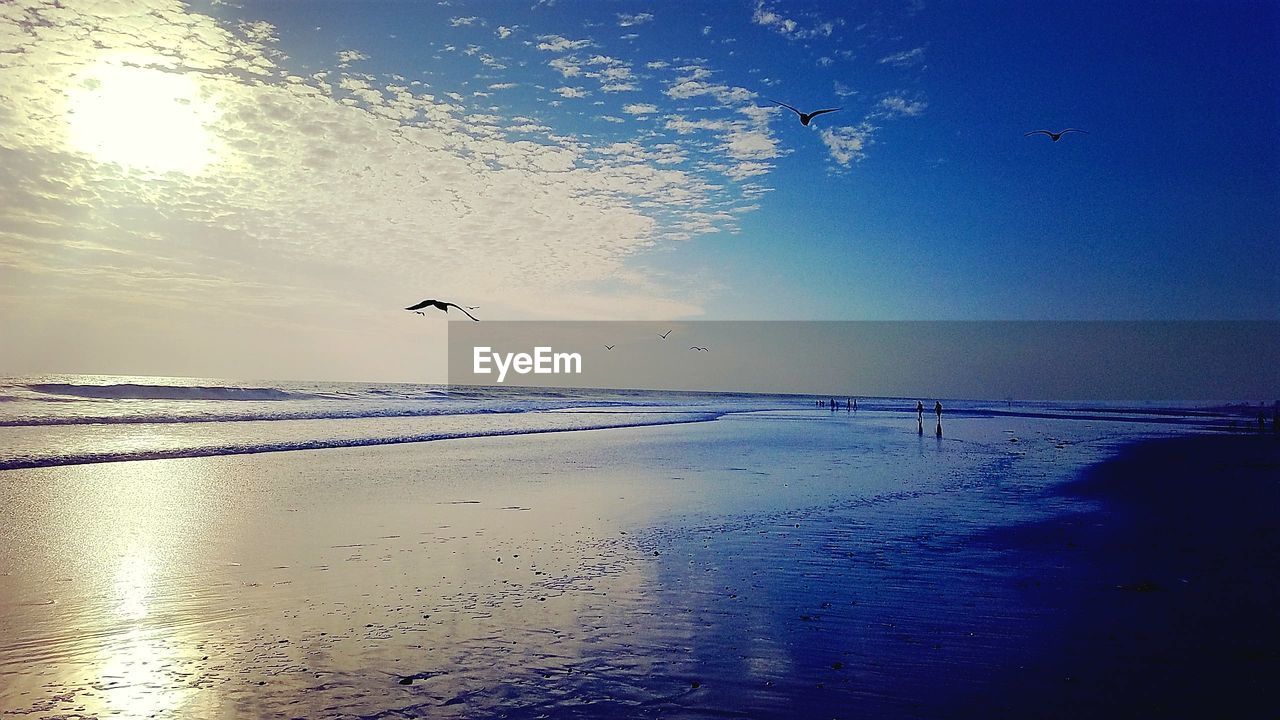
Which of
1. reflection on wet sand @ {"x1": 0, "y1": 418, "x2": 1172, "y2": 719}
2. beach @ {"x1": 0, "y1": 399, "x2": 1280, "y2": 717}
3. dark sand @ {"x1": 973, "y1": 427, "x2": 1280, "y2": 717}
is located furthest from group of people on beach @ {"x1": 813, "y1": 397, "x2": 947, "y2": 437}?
dark sand @ {"x1": 973, "y1": 427, "x2": 1280, "y2": 717}

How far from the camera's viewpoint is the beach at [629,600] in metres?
5.57

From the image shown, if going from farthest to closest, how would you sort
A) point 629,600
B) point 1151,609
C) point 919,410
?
point 919,410 < point 629,600 < point 1151,609

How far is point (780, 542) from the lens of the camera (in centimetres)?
1119

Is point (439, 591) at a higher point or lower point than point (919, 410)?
lower

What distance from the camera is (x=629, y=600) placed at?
8109 millimetres

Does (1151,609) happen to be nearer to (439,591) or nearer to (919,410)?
(439,591)

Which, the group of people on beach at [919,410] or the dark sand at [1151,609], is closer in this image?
the dark sand at [1151,609]

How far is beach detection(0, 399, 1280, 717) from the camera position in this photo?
557cm

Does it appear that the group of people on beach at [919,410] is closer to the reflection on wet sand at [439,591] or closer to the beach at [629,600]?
the beach at [629,600]

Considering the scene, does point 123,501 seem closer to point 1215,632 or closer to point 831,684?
point 831,684

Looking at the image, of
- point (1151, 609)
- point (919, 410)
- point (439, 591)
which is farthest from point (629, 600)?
point (919, 410)

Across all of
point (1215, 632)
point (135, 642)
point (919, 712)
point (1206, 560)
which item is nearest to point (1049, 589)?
point (1215, 632)

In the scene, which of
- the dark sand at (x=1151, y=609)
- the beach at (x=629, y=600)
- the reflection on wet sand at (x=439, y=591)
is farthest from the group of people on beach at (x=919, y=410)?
the dark sand at (x=1151, y=609)

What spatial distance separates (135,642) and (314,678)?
2244 mm
